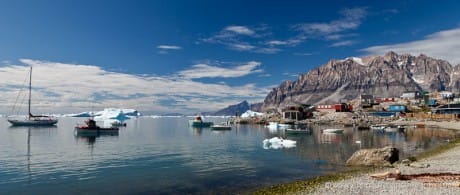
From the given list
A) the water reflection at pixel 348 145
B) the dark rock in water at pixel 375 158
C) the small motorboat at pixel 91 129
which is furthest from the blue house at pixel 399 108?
the dark rock in water at pixel 375 158

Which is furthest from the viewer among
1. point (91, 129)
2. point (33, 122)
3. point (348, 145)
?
point (33, 122)

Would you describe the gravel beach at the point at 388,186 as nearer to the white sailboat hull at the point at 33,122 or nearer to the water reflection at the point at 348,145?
the water reflection at the point at 348,145

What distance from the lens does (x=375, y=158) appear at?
38.1 m

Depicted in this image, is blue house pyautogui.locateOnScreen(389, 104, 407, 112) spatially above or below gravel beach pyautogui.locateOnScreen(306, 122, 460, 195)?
above

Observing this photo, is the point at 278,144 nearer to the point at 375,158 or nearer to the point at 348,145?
the point at 348,145

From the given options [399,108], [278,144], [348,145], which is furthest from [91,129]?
[399,108]

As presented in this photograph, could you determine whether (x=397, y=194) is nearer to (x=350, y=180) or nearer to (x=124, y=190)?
(x=350, y=180)

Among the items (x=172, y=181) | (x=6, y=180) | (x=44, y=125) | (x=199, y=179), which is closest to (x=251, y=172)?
(x=199, y=179)

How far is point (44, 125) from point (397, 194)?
171932 millimetres

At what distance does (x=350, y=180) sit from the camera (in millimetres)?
27906

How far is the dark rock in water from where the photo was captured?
3766cm

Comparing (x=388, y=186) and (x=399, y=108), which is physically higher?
(x=399, y=108)

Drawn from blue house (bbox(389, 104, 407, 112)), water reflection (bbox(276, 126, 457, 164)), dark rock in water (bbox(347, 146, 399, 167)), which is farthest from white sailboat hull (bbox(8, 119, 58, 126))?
blue house (bbox(389, 104, 407, 112))

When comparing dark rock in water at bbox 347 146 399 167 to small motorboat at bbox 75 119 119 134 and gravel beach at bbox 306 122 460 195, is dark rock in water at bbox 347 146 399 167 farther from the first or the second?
small motorboat at bbox 75 119 119 134
